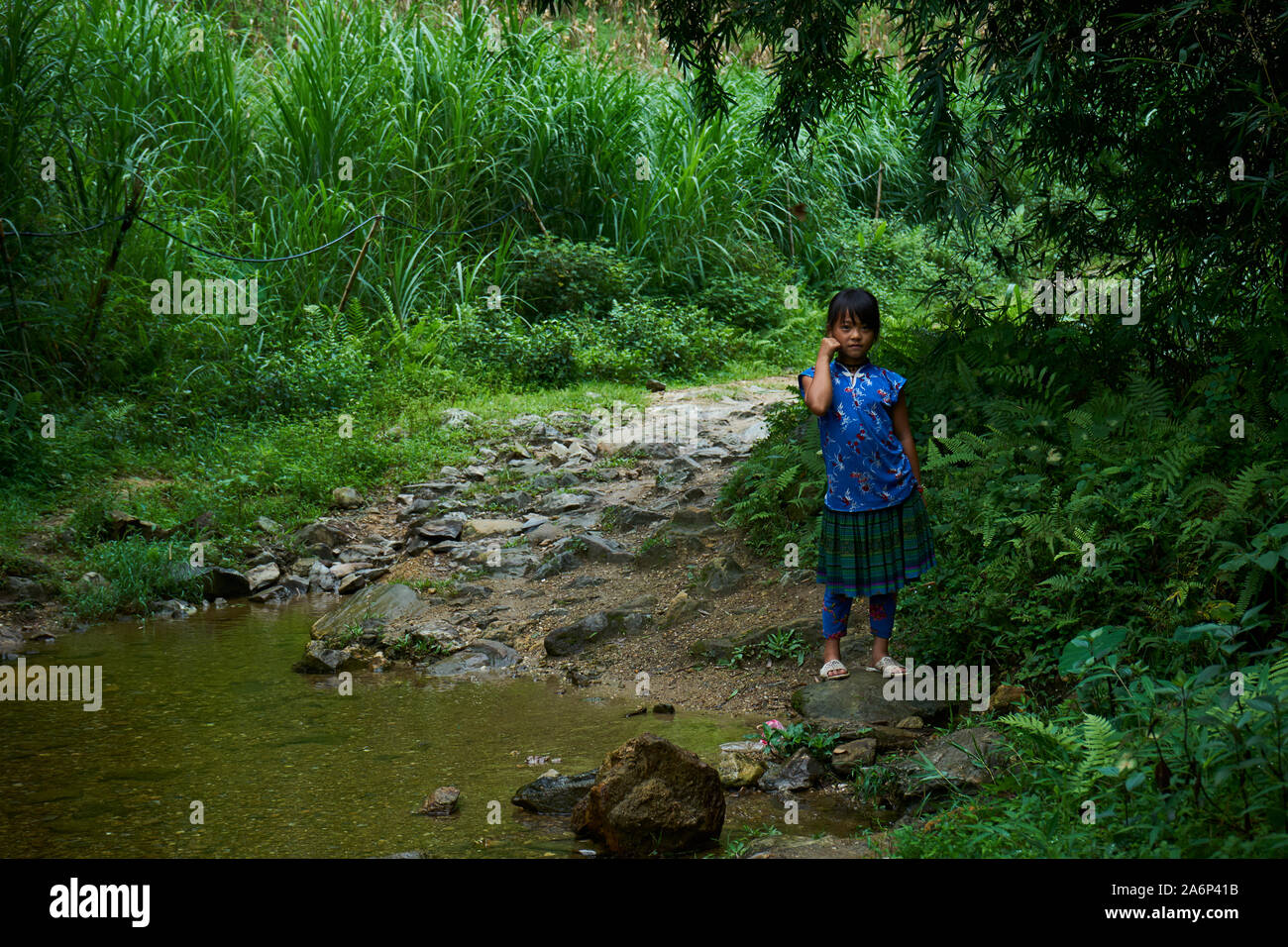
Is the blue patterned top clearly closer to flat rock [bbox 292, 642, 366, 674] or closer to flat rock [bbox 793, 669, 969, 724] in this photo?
flat rock [bbox 793, 669, 969, 724]

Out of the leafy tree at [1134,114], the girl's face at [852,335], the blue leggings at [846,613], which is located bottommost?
the blue leggings at [846,613]

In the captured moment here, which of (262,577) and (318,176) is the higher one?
(318,176)

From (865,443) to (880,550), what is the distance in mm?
416

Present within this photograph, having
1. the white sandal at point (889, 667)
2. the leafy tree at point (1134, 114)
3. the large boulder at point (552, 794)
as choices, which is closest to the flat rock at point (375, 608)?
the large boulder at point (552, 794)

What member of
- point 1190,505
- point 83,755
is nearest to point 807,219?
point 1190,505

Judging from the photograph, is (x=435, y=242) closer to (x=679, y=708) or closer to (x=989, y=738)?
(x=679, y=708)

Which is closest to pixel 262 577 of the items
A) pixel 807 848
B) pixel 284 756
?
pixel 284 756

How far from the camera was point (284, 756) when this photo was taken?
4043 millimetres

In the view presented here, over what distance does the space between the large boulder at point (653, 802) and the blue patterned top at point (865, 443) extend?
1.43 meters

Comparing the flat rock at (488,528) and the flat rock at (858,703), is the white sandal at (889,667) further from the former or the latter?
the flat rock at (488,528)

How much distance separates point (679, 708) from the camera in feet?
14.8

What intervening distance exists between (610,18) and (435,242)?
8823mm

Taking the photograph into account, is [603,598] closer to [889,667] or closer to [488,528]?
[488,528]

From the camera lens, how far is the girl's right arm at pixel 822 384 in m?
4.11
